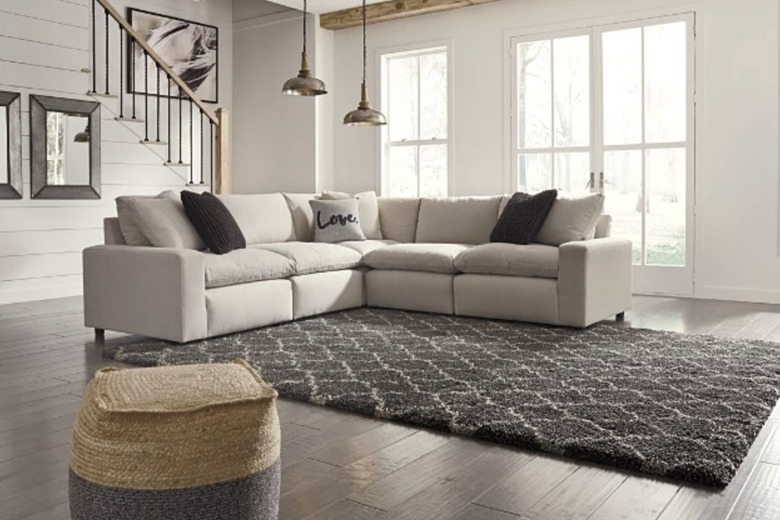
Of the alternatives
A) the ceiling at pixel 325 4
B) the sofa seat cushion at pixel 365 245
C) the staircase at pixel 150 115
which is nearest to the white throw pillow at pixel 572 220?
the sofa seat cushion at pixel 365 245

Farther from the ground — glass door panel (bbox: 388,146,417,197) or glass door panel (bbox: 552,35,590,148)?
glass door panel (bbox: 552,35,590,148)

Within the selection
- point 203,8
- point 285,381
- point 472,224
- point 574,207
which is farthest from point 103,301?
point 203,8

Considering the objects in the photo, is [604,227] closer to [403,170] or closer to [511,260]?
[511,260]

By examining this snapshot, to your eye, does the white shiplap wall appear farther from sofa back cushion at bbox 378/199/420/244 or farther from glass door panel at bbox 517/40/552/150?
glass door panel at bbox 517/40/552/150

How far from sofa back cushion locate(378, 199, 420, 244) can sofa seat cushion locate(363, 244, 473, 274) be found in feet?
2.24

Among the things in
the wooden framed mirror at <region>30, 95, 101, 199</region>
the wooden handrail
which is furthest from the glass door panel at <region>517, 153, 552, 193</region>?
the wooden framed mirror at <region>30, 95, 101, 199</region>

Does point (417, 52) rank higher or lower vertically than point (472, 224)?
higher

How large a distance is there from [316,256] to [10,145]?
120 inches

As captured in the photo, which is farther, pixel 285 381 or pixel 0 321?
pixel 0 321

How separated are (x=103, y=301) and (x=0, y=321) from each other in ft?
4.19

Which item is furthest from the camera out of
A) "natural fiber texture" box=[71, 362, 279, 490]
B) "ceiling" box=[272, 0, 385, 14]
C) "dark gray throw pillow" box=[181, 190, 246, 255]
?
"ceiling" box=[272, 0, 385, 14]

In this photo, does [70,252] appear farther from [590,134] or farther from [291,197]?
[590,134]

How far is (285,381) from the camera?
3.38 m

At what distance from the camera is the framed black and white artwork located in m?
7.56
